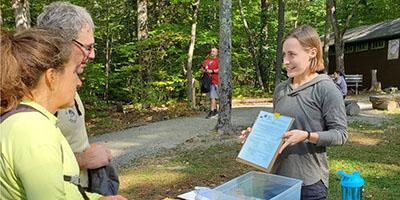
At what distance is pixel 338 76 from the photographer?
1298 cm

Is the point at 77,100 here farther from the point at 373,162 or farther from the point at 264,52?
the point at 264,52

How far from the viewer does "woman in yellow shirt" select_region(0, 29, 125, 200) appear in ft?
4.48

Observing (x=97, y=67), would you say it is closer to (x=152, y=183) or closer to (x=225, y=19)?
(x=225, y=19)

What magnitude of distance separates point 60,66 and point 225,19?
7686 millimetres

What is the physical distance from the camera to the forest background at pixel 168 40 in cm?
1478

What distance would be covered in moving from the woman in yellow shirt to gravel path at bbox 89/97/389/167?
636cm

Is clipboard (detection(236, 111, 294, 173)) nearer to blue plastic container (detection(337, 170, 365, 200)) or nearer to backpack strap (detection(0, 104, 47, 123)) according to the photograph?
blue plastic container (detection(337, 170, 365, 200))

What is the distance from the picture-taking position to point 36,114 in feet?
4.70

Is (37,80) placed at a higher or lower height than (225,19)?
lower

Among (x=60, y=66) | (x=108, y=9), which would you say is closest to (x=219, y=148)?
(x=60, y=66)

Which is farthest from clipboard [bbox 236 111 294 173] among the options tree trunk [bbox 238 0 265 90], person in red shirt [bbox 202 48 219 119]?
tree trunk [bbox 238 0 265 90]

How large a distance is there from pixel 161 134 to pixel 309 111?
26.6ft

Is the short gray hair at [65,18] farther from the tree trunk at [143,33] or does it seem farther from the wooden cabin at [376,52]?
the wooden cabin at [376,52]

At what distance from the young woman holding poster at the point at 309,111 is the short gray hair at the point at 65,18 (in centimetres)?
115
